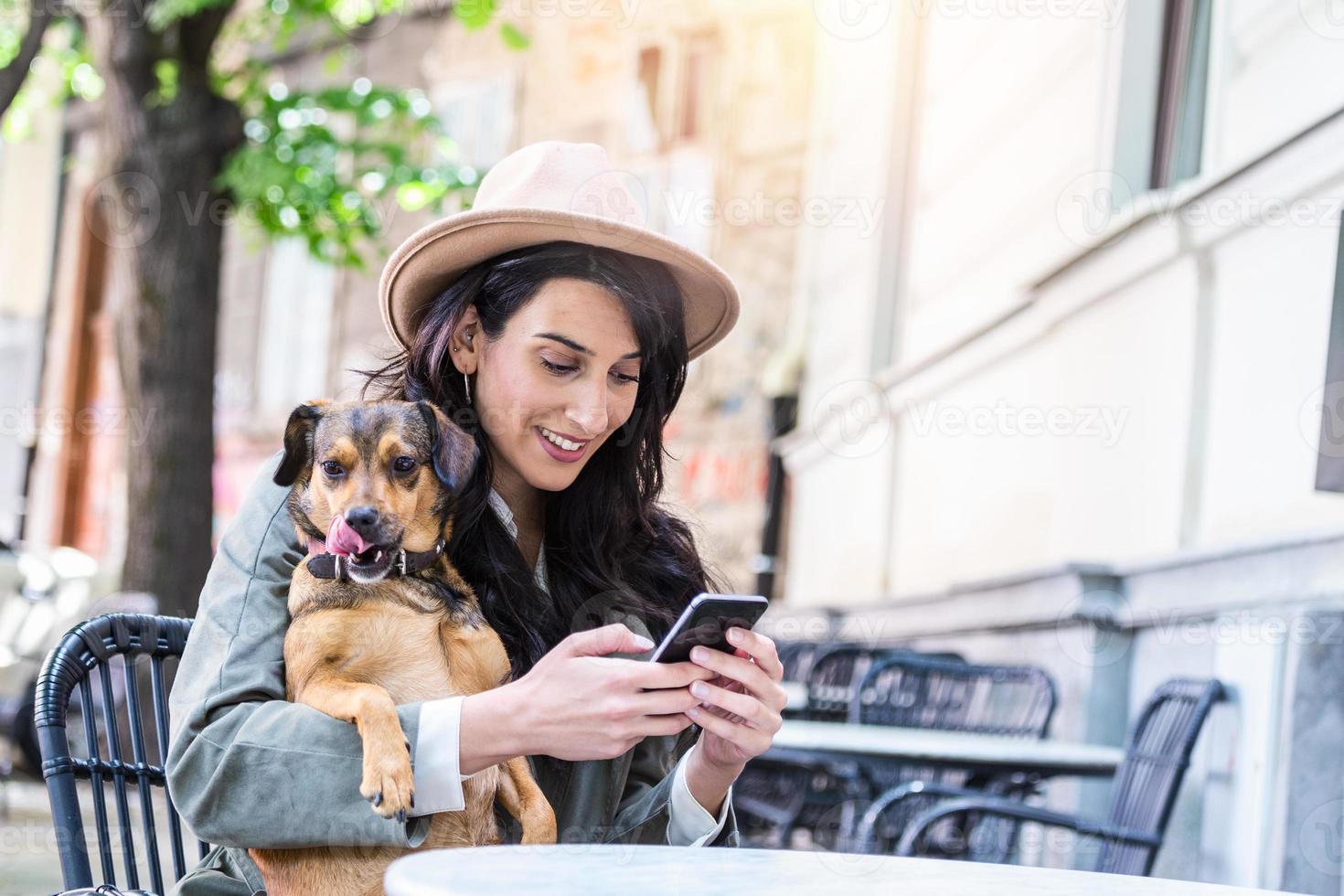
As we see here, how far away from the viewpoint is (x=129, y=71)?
8562 millimetres

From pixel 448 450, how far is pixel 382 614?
0.30 m

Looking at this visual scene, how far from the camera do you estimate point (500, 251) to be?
7.75 ft

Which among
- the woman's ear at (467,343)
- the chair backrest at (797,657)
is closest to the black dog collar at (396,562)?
the woman's ear at (467,343)

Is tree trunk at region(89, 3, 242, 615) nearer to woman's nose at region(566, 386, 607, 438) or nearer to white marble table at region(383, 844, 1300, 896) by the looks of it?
woman's nose at region(566, 386, 607, 438)

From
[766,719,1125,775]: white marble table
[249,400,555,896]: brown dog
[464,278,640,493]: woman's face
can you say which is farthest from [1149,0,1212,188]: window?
[249,400,555,896]: brown dog

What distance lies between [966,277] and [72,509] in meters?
16.6

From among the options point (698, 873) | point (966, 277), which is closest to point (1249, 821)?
point (698, 873)

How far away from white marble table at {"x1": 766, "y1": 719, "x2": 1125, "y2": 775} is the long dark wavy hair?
127 cm

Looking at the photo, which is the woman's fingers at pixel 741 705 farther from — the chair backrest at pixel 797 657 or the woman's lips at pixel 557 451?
the chair backrest at pixel 797 657

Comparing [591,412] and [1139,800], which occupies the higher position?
[591,412]

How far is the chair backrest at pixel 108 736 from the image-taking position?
1.87m

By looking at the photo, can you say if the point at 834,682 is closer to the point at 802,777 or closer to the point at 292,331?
the point at 802,777

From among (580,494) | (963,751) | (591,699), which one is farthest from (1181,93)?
(591,699)

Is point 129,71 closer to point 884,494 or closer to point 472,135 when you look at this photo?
point 884,494
